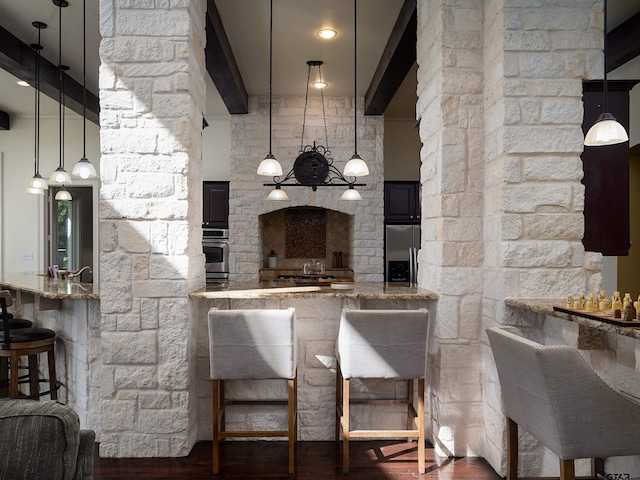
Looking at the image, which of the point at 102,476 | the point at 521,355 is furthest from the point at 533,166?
the point at 102,476

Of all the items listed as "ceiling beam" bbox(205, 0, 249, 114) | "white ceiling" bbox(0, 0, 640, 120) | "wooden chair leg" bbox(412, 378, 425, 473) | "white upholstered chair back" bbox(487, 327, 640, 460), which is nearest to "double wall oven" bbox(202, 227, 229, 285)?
"ceiling beam" bbox(205, 0, 249, 114)

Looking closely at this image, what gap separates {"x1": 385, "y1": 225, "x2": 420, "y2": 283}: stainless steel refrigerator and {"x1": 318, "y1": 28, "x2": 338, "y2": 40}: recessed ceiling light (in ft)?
9.20

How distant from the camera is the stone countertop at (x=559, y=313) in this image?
167cm

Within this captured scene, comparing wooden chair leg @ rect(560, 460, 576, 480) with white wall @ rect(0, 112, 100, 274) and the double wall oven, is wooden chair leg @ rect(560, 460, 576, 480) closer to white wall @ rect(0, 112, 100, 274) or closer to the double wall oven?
the double wall oven

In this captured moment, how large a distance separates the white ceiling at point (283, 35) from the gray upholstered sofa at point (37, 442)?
11.8ft

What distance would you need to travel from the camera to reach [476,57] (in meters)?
2.95

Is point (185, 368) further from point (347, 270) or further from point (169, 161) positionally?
point (347, 270)

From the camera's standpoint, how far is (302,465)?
9.14 ft

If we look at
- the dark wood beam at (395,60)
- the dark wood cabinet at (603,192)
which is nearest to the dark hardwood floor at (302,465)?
the dark wood cabinet at (603,192)

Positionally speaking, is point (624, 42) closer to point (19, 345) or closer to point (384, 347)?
point (384, 347)

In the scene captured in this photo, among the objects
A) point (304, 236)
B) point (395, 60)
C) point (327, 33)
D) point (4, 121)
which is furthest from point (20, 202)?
point (395, 60)

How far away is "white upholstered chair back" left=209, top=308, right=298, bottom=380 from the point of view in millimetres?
2664

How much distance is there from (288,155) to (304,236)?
4.72ft

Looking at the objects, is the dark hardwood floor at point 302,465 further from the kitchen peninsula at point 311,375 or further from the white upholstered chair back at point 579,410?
the white upholstered chair back at point 579,410
